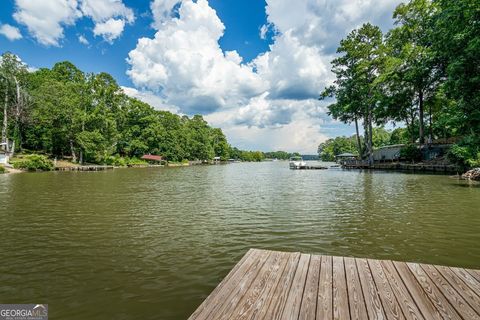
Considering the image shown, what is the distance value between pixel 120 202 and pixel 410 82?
37.2 meters

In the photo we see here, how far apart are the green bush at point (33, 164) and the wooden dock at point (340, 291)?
143 ft

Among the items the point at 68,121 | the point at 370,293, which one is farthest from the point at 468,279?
the point at 68,121

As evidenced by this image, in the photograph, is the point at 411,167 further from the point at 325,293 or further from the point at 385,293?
the point at 325,293

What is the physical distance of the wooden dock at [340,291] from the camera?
3.00 m

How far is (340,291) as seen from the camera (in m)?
3.49

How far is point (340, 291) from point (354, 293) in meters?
0.17

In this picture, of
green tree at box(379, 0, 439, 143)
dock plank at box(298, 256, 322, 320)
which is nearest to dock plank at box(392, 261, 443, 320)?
dock plank at box(298, 256, 322, 320)

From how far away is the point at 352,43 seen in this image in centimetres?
4181

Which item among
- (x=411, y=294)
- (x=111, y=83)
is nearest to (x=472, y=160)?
(x=411, y=294)

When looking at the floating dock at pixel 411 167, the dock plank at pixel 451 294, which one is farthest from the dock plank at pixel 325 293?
the floating dock at pixel 411 167

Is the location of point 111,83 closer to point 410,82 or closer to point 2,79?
point 2,79

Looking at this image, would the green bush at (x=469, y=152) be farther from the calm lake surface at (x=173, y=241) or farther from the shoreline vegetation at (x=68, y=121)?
the shoreline vegetation at (x=68, y=121)

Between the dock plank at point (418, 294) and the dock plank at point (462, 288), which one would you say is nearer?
the dock plank at point (418, 294)

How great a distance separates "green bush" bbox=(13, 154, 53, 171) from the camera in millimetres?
36625
